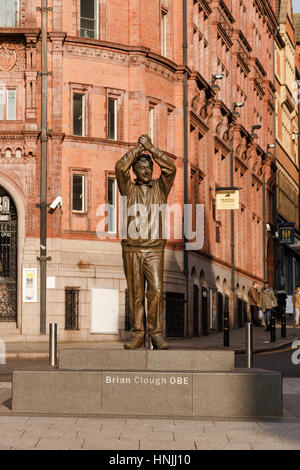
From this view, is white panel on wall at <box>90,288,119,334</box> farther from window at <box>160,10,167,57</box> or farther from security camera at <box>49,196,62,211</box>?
window at <box>160,10,167,57</box>

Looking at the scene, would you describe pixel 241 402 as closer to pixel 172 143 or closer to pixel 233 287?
pixel 172 143

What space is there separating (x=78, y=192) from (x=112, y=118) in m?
3.56

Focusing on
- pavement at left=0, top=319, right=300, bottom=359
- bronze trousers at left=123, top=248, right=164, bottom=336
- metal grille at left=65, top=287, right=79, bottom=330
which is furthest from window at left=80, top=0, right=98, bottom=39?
bronze trousers at left=123, top=248, right=164, bottom=336

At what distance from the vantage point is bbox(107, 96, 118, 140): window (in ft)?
130

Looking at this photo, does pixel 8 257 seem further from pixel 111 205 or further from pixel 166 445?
pixel 166 445

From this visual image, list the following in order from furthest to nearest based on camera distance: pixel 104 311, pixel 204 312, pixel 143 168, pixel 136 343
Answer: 1. pixel 204 312
2. pixel 104 311
3. pixel 143 168
4. pixel 136 343

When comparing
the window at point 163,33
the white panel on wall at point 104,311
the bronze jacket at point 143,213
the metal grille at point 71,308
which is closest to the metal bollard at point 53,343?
the bronze jacket at point 143,213

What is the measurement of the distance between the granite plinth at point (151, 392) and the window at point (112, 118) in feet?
87.2

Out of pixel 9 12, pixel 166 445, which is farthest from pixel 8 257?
pixel 166 445

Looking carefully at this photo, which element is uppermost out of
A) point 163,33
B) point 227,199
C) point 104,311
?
point 163,33

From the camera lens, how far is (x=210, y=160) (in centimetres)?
4978

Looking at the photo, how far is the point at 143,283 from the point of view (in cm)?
1535

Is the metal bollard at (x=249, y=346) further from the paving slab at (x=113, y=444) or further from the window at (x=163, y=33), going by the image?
the window at (x=163, y=33)

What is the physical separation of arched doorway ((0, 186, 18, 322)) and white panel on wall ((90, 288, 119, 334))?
291cm
